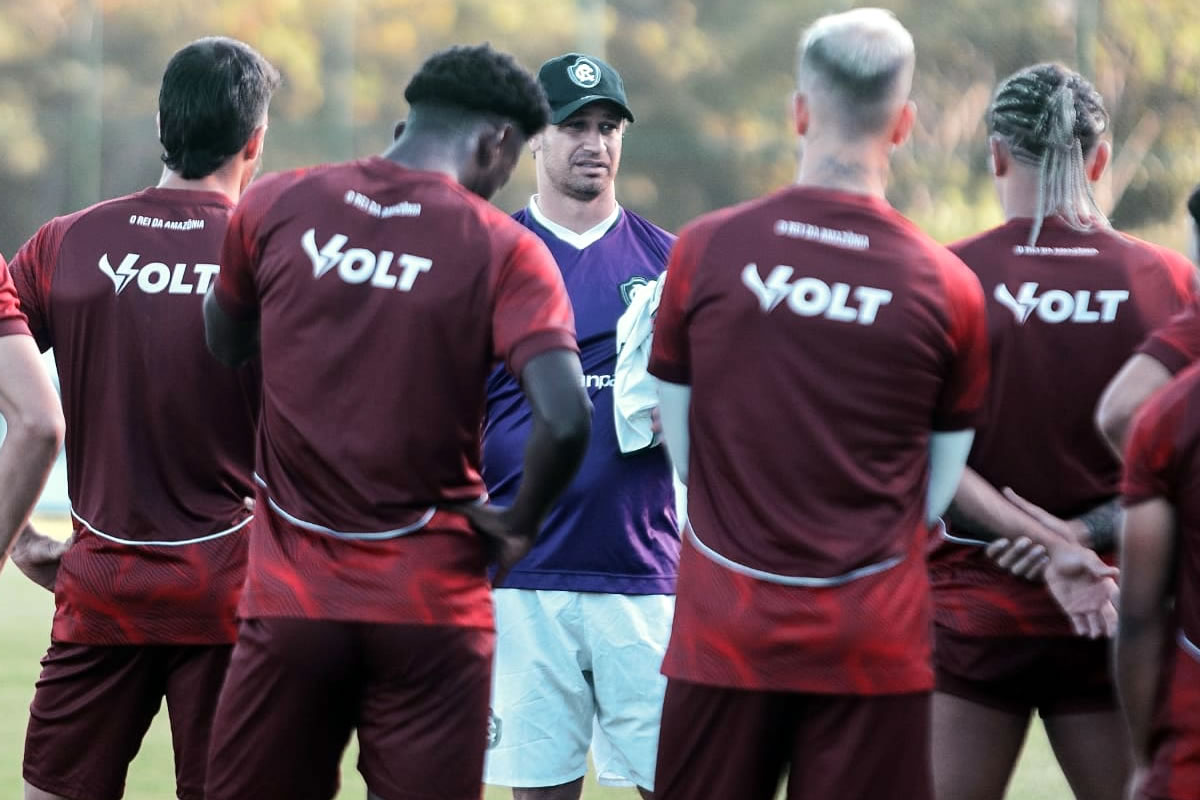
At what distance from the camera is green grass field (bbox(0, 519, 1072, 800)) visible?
702 centimetres

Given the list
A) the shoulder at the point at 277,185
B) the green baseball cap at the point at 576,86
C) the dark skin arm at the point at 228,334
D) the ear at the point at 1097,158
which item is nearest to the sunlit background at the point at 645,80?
the green baseball cap at the point at 576,86

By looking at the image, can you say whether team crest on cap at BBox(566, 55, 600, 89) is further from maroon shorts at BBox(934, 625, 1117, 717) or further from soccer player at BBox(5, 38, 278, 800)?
maroon shorts at BBox(934, 625, 1117, 717)

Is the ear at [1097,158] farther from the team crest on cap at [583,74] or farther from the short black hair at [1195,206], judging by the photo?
the team crest on cap at [583,74]

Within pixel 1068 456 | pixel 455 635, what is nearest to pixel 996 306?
pixel 1068 456

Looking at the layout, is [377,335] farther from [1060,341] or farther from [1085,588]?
[1085,588]

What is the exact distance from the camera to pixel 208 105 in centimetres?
461

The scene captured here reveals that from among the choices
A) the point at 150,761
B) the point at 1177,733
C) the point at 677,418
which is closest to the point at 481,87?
the point at 677,418

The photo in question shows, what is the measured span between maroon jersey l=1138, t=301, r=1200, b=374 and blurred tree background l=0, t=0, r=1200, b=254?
16.7 meters

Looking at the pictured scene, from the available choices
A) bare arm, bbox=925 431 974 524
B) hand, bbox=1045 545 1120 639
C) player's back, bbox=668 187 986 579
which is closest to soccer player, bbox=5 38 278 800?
player's back, bbox=668 187 986 579

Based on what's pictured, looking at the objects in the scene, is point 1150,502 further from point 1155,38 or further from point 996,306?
point 1155,38

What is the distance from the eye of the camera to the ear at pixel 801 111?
3.75m

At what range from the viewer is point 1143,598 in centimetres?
328

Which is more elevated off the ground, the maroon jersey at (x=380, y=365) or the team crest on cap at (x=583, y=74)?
the team crest on cap at (x=583, y=74)

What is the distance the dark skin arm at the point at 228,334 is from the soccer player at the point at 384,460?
14 centimetres
